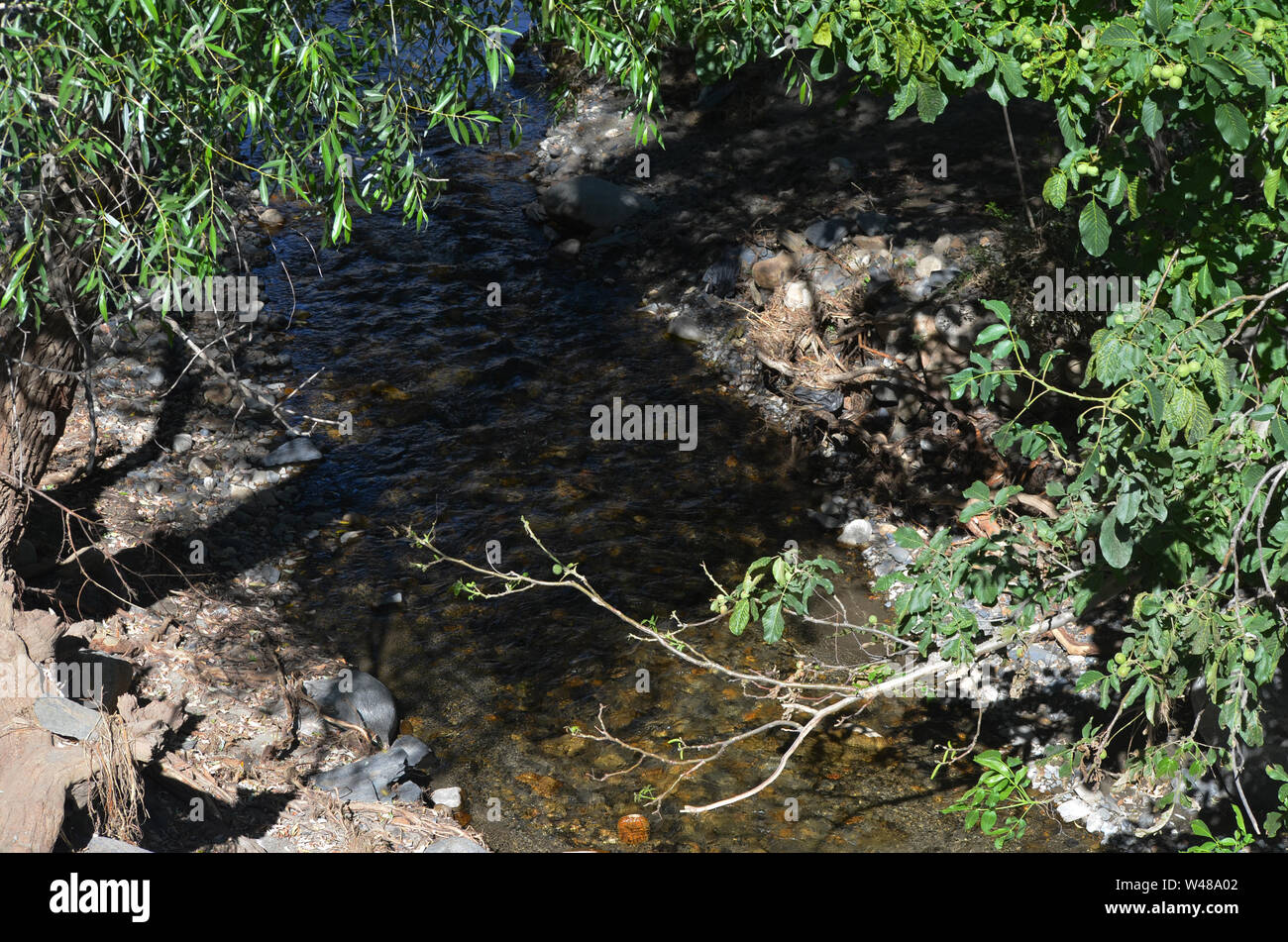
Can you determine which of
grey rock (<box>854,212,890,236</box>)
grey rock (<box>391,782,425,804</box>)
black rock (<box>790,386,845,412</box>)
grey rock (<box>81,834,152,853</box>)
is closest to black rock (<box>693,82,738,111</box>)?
grey rock (<box>854,212,890,236</box>)

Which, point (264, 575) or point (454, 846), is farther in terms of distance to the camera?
point (264, 575)

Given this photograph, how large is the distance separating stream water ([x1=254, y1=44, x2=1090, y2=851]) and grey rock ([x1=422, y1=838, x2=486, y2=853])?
30 cm

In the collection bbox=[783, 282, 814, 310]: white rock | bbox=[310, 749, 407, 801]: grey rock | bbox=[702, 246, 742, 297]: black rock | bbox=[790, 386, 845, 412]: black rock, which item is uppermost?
bbox=[702, 246, 742, 297]: black rock

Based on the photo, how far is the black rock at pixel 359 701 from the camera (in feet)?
21.0

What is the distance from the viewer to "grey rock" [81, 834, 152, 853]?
4.43 metres

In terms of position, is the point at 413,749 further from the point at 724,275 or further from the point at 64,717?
the point at 724,275

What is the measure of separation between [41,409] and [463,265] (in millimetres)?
6011

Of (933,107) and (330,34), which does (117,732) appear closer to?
(330,34)

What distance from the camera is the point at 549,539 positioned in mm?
8062

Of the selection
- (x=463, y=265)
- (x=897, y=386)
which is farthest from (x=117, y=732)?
(x=463, y=265)

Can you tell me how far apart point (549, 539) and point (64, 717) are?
3.78 metres

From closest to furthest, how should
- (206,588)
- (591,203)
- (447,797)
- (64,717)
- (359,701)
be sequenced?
(64,717) → (447,797) → (359,701) → (206,588) → (591,203)

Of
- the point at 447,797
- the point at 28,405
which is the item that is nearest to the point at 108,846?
the point at 447,797

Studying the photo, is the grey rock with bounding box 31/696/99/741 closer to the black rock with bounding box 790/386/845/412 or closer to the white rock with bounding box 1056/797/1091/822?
the white rock with bounding box 1056/797/1091/822
